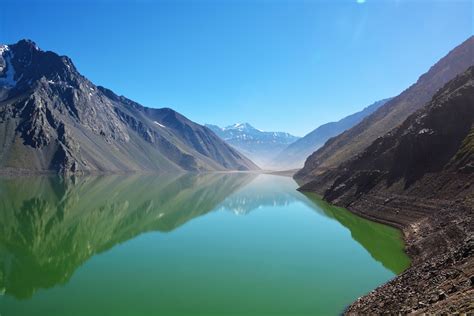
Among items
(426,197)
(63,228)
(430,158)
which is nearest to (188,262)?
(63,228)

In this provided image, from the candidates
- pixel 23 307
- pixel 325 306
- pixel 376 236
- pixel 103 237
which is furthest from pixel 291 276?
pixel 103 237

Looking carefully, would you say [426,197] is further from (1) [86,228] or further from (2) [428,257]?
(1) [86,228]

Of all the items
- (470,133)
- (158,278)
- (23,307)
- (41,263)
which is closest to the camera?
(23,307)

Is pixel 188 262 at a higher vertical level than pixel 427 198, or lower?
higher

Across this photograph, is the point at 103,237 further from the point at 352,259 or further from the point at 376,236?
the point at 376,236

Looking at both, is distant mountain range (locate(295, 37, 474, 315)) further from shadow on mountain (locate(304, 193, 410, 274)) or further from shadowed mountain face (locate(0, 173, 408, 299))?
shadowed mountain face (locate(0, 173, 408, 299))
